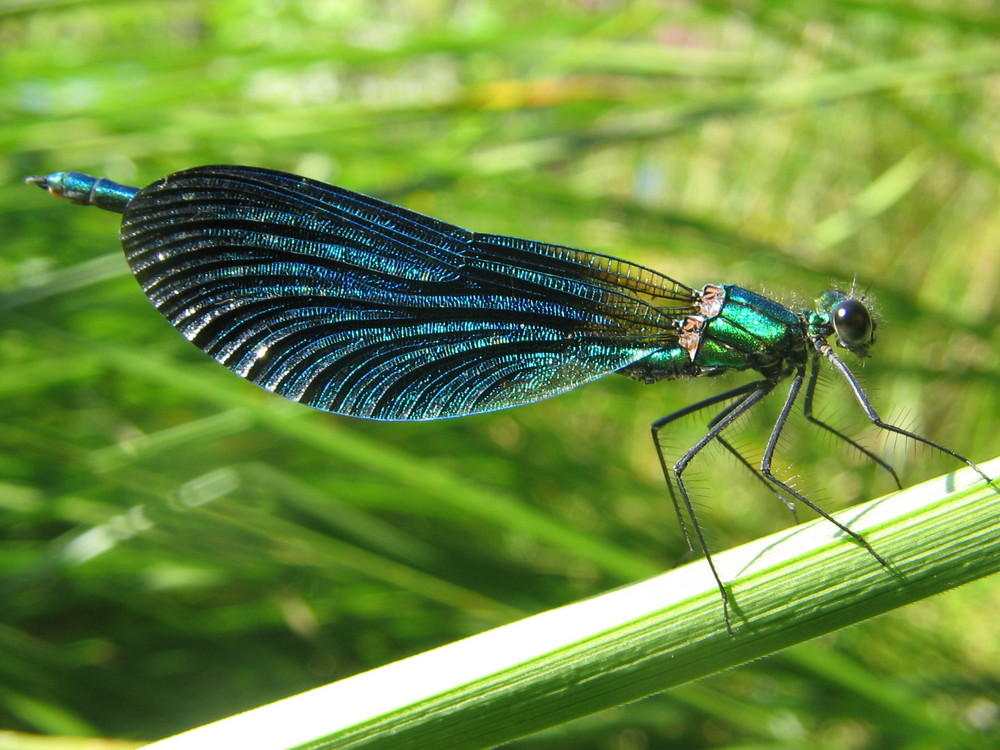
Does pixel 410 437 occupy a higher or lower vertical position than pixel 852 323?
higher

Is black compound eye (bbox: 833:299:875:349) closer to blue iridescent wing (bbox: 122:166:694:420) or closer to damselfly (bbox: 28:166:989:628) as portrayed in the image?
damselfly (bbox: 28:166:989:628)

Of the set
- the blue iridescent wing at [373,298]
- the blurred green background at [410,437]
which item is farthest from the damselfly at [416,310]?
the blurred green background at [410,437]

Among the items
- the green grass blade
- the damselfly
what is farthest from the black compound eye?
the green grass blade

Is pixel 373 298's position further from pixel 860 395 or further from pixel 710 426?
pixel 860 395

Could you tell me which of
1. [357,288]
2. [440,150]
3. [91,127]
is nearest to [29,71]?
[91,127]

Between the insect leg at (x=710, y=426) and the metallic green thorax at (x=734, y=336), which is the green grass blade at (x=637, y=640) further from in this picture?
the metallic green thorax at (x=734, y=336)

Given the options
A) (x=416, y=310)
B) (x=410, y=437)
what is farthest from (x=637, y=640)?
(x=410, y=437)
